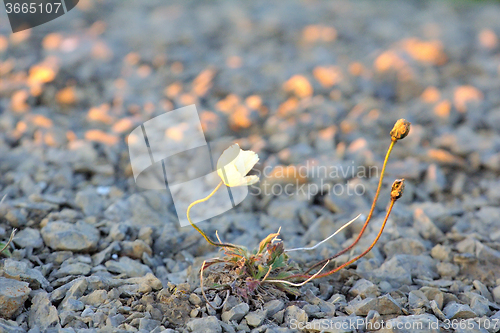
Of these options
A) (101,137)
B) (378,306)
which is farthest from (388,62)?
(378,306)

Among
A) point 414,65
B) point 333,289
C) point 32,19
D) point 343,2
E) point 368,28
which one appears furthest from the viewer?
point 343,2

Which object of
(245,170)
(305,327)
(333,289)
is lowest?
(333,289)

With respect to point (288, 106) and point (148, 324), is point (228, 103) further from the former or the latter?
point (148, 324)

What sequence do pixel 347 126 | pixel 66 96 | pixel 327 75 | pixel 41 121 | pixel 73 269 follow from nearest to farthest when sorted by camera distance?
pixel 73 269, pixel 41 121, pixel 347 126, pixel 66 96, pixel 327 75

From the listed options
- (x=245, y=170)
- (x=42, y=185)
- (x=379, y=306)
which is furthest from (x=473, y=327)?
(x=42, y=185)

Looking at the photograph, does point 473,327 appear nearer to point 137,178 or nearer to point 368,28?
point 137,178

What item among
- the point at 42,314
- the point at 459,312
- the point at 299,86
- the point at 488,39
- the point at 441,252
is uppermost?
the point at 42,314

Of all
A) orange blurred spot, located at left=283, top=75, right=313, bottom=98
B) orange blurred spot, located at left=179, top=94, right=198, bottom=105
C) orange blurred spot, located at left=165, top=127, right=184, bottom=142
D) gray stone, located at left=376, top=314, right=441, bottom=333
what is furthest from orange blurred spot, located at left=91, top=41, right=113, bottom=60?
gray stone, located at left=376, top=314, right=441, bottom=333

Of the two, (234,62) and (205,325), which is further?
(234,62)

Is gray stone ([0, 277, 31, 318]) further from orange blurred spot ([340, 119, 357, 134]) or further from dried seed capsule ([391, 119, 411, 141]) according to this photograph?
orange blurred spot ([340, 119, 357, 134])
